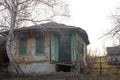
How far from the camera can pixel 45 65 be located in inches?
897

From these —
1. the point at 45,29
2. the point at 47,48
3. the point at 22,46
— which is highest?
the point at 45,29

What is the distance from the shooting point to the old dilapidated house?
22.3 m

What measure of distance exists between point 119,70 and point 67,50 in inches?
237

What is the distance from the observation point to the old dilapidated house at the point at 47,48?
2234 cm

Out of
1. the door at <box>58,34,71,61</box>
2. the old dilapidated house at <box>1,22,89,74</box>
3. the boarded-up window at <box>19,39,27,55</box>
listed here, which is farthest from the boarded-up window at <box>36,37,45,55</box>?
the door at <box>58,34,71,61</box>

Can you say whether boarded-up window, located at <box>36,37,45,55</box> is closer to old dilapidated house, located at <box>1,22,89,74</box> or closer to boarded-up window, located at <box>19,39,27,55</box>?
old dilapidated house, located at <box>1,22,89,74</box>

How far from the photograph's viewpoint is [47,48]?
23.0 meters

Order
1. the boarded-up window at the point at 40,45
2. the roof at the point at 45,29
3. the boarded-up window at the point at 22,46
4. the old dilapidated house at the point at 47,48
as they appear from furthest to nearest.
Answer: the boarded-up window at the point at 22,46 → the boarded-up window at the point at 40,45 → the old dilapidated house at the point at 47,48 → the roof at the point at 45,29

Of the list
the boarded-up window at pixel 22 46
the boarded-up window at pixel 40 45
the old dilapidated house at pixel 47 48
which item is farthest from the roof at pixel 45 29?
the boarded-up window at pixel 22 46

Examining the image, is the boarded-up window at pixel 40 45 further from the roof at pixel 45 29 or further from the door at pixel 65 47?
the door at pixel 65 47

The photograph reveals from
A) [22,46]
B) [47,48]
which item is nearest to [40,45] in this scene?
[47,48]

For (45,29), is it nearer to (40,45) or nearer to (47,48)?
(47,48)

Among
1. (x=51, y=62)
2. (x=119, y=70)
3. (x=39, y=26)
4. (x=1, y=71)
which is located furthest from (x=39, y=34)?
(x=119, y=70)

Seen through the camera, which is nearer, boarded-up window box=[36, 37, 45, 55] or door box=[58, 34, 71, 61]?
door box=[58, 34, 71, 61]
